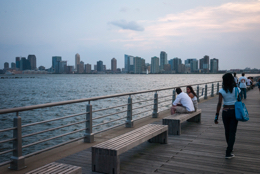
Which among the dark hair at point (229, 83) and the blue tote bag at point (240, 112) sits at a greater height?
the dark hair at point (229, 83)

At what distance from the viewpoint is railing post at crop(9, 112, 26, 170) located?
4309 mm

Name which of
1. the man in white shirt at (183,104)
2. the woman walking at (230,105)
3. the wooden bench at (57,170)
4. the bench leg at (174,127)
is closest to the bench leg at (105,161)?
the wooden bench at (57,170)

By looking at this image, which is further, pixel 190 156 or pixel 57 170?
pixel 190 156

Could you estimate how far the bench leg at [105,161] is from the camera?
4.07 metres

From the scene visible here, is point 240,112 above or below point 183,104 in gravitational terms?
above

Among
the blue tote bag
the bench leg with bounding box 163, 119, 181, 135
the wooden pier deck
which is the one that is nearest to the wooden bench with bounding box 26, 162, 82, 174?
the wooden pier deck

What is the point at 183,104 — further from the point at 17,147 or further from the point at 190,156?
the point at 17,147

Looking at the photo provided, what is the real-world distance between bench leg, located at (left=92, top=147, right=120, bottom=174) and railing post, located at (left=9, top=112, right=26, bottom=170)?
1.29 metres

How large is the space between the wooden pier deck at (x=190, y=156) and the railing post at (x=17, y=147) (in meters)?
0.74

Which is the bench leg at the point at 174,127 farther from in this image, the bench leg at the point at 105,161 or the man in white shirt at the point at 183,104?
the bench leg at the point at 105,161

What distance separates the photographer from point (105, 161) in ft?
13.6

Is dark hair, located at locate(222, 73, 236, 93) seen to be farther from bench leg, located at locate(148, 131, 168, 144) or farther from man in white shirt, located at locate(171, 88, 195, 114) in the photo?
man in white shirt, located at locate(171, 88, 195, 114)

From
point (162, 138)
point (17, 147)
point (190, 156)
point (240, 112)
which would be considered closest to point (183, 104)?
point (162, 138)

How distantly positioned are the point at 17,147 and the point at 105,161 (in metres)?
1.52
